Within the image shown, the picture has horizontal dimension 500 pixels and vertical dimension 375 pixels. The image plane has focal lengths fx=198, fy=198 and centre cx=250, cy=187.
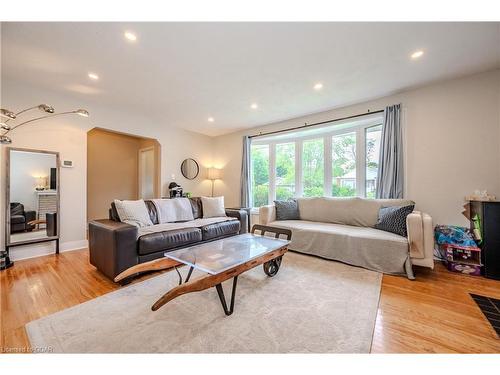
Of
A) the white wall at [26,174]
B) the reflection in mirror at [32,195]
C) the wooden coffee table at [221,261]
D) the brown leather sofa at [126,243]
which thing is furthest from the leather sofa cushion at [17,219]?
the wooden coffee table at [221,261]

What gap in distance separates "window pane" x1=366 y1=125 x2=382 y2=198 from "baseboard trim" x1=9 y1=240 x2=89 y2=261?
4.91 meters

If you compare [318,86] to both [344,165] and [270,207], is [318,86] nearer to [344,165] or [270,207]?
[344,165]

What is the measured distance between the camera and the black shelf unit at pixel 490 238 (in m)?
2.12

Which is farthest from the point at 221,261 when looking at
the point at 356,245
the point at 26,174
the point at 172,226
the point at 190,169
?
the point at 190,169

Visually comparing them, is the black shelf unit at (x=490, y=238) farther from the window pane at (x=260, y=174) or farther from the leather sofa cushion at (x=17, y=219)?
the leather sofa cushion at (x=17, y=219)

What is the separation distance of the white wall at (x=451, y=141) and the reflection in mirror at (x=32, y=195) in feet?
16.9

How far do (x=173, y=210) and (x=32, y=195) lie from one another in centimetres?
189

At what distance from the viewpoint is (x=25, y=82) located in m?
2.67

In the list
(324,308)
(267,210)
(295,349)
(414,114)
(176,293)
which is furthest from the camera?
(267,210)

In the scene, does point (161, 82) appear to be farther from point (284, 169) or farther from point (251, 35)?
point (284, 169)

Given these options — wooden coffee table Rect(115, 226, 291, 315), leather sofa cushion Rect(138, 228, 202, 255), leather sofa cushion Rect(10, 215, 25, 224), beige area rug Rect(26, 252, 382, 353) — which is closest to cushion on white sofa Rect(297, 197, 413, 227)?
beige area rug Rect(26, 252, 382, 353)

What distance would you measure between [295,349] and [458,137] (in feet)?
10.7

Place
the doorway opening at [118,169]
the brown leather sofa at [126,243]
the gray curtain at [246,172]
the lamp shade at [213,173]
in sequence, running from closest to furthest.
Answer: the brown leather sofa at [126,243] → the doorway opening at [118,169] → the gray curtain at [246,172] → the lamp shade at [213,173]

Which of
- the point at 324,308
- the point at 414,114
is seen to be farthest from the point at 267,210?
the point at 414,114
